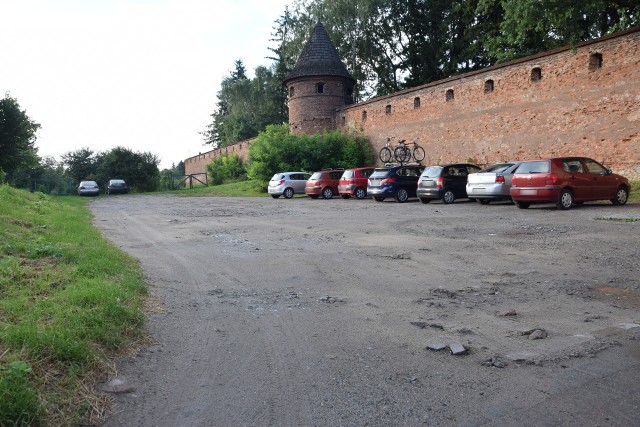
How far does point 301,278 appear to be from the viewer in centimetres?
783

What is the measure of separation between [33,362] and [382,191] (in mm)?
21200

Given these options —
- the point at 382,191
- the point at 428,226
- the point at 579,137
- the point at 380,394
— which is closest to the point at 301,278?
the point at 380,394

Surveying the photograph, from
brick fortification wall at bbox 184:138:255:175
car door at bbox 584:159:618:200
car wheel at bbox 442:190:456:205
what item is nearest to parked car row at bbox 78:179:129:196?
brick fortification wall at bbox 184:138:255:175

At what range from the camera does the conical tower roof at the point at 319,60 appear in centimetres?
4322

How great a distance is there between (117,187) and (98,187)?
1.95 meters

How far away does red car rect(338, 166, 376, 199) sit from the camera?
28078 millimetres

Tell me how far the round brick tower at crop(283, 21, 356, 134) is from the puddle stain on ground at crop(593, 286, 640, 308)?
1479 inches

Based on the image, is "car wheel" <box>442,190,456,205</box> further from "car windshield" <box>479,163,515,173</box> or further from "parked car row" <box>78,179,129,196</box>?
"parked car row" <box>78,179,129,196</box>

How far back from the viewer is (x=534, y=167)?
1688 cm

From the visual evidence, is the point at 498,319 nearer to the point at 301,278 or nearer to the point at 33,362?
the point at 301,278

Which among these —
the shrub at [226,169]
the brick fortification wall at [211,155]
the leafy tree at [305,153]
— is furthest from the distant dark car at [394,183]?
the shrub at [226,169]

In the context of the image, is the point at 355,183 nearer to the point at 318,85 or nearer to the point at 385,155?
the point at 385,155

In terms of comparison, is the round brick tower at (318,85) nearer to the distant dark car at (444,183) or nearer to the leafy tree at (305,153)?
the leafy tree at (305,153)

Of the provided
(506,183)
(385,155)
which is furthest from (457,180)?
(385,155)
